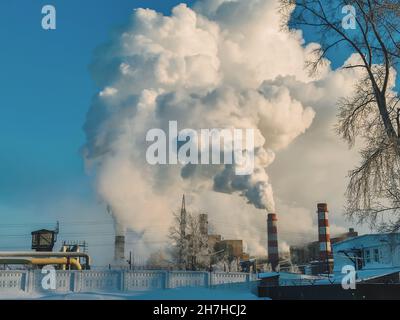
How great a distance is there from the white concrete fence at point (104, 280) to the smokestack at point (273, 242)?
1199 inches

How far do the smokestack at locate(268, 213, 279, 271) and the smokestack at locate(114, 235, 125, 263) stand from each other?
22.4 meters

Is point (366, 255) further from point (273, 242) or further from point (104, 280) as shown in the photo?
point (104, 280)

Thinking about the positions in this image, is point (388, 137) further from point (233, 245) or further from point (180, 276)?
point (233, 245)

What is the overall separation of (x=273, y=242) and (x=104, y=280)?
116 feet

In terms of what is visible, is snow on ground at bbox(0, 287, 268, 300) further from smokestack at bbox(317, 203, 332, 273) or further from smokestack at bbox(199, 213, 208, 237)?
smokestack at bbox(199, 213, 208, 237)

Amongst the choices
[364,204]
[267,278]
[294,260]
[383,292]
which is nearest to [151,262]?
[294,260]

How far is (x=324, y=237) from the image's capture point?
189 ft

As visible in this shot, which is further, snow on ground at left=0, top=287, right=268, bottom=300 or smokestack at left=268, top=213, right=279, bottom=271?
smokestack at left=268, top=213, right=279, bottom=271

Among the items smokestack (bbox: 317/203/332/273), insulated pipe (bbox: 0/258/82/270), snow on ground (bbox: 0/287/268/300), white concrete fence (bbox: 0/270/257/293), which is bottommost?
snow on ground (bbox: 0/287/268/300)

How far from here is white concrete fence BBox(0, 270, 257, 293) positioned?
1003 inches

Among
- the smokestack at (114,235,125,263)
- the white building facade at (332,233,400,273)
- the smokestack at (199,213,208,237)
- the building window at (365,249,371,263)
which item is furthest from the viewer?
the smokestack at (114,235,125,263)

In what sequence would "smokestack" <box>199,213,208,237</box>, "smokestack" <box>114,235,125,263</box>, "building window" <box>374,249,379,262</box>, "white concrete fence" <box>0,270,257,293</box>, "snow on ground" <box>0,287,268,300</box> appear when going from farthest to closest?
"smokestack" <box>114,235,125,263</box> < "smokestack" <box>199,213,208,237</box> < "building window" <box>374,249,379,262</box> < "white concrete fence" <box>0,270,257,293</box> < "snow on ground" <box>0,287,268,300</box>

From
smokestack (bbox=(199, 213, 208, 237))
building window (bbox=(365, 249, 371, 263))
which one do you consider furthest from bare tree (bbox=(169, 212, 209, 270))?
building window (bbox=(365, 249, 371, 263))
